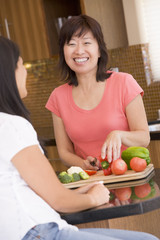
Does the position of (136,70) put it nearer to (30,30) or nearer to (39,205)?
(30,30)

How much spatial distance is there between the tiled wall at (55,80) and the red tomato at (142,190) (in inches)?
91.6

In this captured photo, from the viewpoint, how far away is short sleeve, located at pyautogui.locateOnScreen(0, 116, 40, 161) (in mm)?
1384

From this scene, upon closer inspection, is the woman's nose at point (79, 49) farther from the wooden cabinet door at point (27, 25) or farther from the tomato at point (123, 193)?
the wooden cabinet door at point (27, 25)

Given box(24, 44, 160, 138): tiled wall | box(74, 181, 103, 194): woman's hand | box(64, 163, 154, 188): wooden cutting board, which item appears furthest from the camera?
box(24, 44, 160, 138): tiled wall

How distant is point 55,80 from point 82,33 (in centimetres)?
246

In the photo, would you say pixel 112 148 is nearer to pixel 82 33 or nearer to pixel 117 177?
pixel 117 177

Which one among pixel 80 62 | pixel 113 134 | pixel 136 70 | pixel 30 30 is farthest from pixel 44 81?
pixel 113 134

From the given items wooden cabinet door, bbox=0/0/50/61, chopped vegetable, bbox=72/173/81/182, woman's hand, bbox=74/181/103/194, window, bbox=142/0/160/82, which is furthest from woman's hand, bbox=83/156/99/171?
wooden cabinet door, bbox=0/0/50/61

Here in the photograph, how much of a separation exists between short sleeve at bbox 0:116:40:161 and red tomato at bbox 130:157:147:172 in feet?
2.06

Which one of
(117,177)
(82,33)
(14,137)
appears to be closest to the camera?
(14,137)

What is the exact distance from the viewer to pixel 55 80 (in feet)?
15.7

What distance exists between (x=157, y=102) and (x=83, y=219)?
2626 millimetres

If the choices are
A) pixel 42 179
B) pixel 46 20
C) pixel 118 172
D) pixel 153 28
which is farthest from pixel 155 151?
pixel 42 179

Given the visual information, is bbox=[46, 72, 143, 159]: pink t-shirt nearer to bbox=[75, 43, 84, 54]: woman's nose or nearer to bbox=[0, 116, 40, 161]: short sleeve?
bbox=[75, 43, 84, 54]: woman's nose
